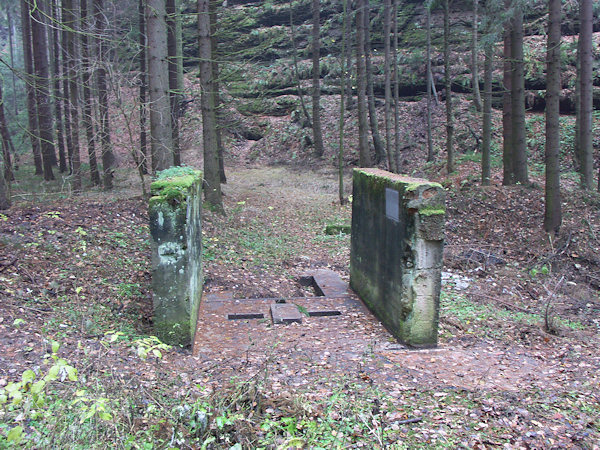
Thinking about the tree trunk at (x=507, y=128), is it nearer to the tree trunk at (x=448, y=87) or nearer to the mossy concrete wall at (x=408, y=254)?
the tree trunk at (x=448, y=87)

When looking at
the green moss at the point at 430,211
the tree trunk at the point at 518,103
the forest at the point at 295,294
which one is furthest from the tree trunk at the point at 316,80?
the green moss at the point at 430,211

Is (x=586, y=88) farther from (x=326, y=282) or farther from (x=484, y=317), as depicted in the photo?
(x=326, y=282)

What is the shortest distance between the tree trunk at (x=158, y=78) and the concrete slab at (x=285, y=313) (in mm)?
4716

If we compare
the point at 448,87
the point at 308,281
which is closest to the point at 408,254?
the point at 308,281

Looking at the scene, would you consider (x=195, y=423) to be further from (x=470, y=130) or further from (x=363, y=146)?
(x=470, y=130)

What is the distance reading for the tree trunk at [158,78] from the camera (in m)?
9.62

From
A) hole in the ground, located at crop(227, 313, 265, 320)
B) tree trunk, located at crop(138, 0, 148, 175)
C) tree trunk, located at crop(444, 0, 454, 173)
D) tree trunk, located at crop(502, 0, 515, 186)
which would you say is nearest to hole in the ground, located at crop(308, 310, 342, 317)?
hole in the ground, located at crop(227, 313, 265, 320)

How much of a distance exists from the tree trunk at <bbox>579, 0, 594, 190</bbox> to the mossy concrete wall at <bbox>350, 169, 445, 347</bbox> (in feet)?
29.1

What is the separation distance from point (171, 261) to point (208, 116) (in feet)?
24.9

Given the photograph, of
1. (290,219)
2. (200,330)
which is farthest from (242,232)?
(200,330)

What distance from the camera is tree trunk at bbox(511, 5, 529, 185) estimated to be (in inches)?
486

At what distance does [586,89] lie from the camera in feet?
41.7

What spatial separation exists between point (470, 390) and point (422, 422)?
95 centimetres

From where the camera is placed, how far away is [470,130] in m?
20.0
